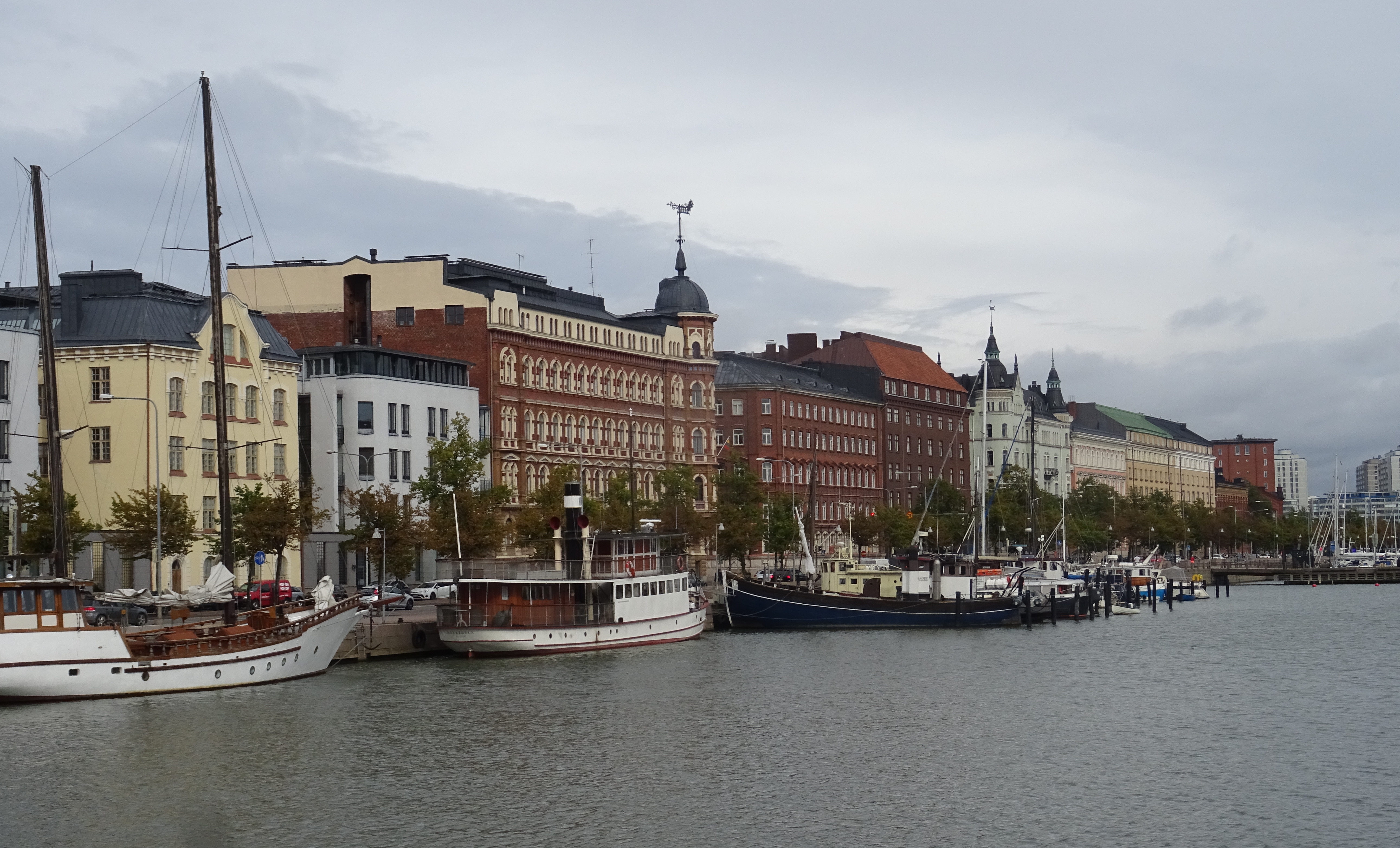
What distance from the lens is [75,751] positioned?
51969 mm

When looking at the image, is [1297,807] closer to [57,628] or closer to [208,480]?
[57,628]

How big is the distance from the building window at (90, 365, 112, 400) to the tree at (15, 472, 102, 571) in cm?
1354

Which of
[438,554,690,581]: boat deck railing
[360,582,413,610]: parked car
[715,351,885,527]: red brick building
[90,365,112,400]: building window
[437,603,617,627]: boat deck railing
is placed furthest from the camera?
[715,351,885,527]: red brick building

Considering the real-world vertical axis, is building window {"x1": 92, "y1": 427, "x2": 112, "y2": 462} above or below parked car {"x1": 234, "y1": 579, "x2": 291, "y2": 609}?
above

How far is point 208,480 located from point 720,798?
6382 cm

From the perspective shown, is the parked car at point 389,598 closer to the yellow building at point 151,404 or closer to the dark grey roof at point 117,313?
the yellow building at point 151,404

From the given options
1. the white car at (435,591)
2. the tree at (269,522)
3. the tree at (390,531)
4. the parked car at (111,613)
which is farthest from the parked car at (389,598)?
the parked car at (111,613)

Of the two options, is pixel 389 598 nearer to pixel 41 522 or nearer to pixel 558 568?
pixel 558 568

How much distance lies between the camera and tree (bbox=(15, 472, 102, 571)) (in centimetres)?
8400

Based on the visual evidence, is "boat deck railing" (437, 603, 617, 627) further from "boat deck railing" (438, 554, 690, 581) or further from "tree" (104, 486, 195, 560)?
"tree" (104, 486, 195, 560)

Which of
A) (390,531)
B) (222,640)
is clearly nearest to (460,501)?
(390,531)

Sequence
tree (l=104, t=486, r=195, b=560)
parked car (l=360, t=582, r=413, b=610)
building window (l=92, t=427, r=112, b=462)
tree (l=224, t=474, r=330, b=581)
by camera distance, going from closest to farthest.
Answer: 1. parked car (l=360, t=582, r=413, b=610)
2. tree (l=104, t=486, r=195, b=560)
3. tree (l=224, t=474, r=330, b=581)
4. building window (l=92, t=427, r=112, b=462)

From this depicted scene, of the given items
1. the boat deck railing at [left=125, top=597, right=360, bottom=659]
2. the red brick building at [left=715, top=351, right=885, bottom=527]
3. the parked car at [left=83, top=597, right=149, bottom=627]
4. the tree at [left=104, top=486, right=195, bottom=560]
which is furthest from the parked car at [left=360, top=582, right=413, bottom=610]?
the red brick building at [left=715, top=351, right=885, bottom=527]

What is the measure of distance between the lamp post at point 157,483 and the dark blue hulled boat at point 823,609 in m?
30.6
